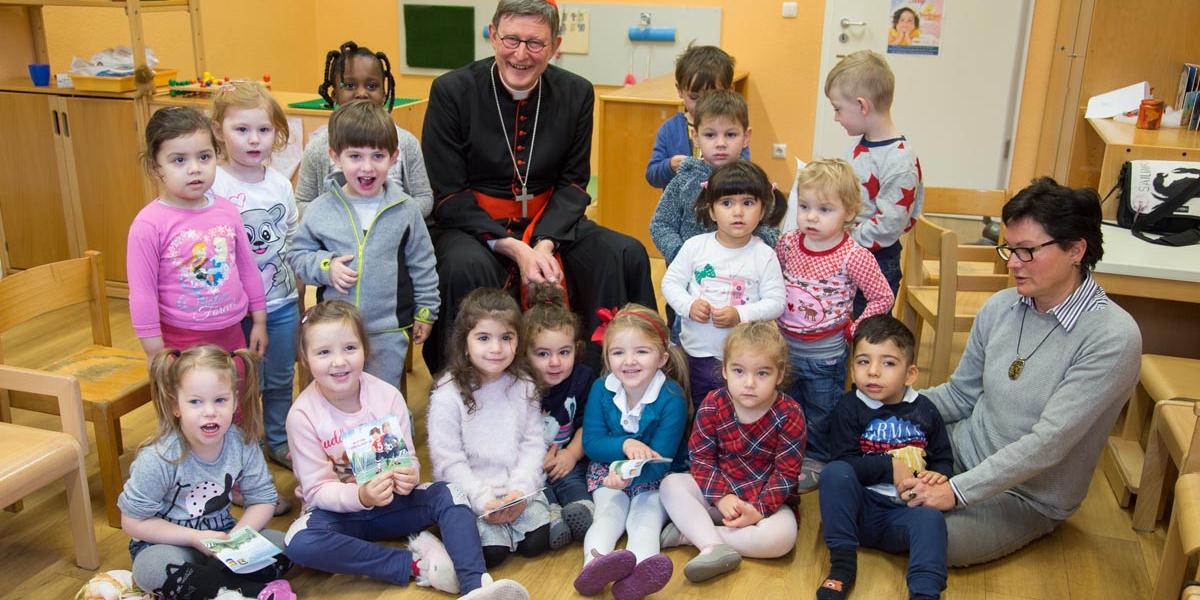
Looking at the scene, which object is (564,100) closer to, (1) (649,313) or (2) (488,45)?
(1) (649,313)

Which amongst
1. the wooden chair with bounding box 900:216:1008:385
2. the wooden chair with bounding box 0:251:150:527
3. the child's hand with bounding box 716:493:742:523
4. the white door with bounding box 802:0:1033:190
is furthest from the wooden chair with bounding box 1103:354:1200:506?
the white door with bounding box 802:0:1033:190

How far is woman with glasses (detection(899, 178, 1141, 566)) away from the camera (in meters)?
2.45

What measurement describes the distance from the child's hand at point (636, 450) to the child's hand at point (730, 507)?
8.7 inches

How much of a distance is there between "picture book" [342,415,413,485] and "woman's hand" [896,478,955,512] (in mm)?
1301

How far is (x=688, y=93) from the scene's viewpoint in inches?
146

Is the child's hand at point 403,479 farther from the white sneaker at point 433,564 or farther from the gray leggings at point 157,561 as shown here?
the gray leggings at point 157,561

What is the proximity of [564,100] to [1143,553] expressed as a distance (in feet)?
7.38

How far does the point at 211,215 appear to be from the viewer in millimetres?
2691

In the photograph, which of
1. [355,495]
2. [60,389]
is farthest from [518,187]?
Answer: [60,389]

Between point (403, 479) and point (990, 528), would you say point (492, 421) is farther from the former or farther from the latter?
point (990, 528)

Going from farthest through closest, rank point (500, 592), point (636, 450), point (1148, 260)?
point (1148, 260), point (636, 450), point (500, 592)

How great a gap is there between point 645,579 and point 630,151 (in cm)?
321

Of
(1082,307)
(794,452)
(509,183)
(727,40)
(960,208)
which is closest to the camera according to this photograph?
(1082,307)

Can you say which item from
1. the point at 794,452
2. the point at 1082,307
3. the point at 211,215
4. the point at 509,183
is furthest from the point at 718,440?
the point at 211,215
